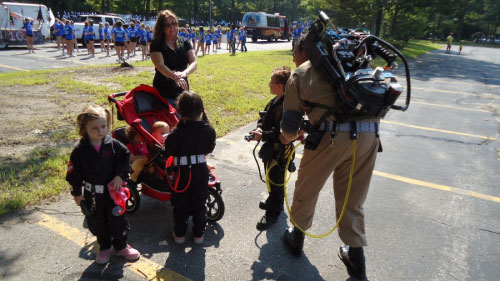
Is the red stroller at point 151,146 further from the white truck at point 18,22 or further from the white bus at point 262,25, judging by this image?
the white bus at point 262,25

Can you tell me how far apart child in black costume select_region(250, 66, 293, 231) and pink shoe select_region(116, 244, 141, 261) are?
48.1 inches

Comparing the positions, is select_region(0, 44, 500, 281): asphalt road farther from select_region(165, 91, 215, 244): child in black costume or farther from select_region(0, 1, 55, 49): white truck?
select_region(0, 1, 55, 49): white truck

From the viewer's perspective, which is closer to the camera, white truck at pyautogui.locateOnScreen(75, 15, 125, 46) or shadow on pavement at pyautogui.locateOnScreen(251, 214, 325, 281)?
shadow on pavement at pyautogui.locateOnScreen(251, 214, 325, 281)

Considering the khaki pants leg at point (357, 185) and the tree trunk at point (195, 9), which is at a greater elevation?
the tree trunk at point (195, 9)

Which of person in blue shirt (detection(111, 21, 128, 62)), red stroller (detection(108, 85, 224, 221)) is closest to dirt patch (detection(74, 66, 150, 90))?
person in blue shirt (detection(111, 21, 128, 62))

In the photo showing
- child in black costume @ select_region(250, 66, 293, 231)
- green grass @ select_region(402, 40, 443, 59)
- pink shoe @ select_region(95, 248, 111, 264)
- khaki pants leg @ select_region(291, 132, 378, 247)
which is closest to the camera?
khaki pants leg @ select_region(291, 132, 378, 247)

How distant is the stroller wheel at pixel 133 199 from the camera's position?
11.6ft

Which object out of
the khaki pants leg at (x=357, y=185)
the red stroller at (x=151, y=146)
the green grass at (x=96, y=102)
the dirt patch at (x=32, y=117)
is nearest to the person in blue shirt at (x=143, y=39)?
the green grass at (x=96, y=102)

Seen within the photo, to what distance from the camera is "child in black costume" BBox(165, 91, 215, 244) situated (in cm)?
297

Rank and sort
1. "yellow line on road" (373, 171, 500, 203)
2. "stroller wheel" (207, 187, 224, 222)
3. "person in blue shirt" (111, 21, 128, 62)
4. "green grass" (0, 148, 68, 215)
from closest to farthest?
"stroller wheel" (207, 187, 224, 222), "green grass" (0, 148, 68, 215), "yellow line on road" (373, 171, 500, 203), "person in blue shirt" (111, 21, 128, 62)

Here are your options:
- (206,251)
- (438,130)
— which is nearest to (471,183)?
(438,130)

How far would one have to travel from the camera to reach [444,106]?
977cm

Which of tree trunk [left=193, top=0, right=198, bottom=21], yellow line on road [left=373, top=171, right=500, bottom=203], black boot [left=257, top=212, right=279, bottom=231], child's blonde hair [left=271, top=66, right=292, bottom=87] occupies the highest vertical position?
tree trunk [left=193, top=0, right=198, bottom=21]

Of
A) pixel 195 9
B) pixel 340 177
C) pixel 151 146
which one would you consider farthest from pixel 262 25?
pixel 340 177
